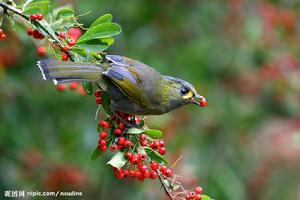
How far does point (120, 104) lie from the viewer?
3914mm

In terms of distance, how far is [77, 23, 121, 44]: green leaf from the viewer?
3537mm

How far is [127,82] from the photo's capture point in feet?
13.8

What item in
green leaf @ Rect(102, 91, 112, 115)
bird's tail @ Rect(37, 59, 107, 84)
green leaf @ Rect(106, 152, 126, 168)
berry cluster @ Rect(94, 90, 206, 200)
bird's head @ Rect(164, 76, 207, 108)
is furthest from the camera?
bird's head @ Rect(164, 76, 207, 108)

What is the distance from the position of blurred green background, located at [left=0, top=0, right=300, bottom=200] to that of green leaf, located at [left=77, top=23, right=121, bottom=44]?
7.16ft

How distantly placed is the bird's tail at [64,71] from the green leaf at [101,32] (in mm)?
171

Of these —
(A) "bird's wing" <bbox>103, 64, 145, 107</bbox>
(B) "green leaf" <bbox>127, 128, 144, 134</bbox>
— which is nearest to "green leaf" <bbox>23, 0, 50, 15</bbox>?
(A) "bird's wing" <bbox>103, 64, 145, 107</bbox>

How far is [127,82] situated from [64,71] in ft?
2.43

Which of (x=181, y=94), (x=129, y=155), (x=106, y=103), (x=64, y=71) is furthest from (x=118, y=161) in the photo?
(x=181, y=94)

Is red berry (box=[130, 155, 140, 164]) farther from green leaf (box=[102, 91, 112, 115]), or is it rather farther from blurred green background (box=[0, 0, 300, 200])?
blurred green background (box=[0, 0, 300, 200])

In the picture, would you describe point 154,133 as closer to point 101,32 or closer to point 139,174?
point 139,174

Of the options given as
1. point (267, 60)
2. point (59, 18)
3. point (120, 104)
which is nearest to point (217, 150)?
point (267, 60)

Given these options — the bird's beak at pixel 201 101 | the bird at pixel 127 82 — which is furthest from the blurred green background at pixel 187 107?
the bird's beak at pixel 201 101

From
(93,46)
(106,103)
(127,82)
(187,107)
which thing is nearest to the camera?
(93,46)

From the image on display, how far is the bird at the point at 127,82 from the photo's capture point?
356 centimetres
